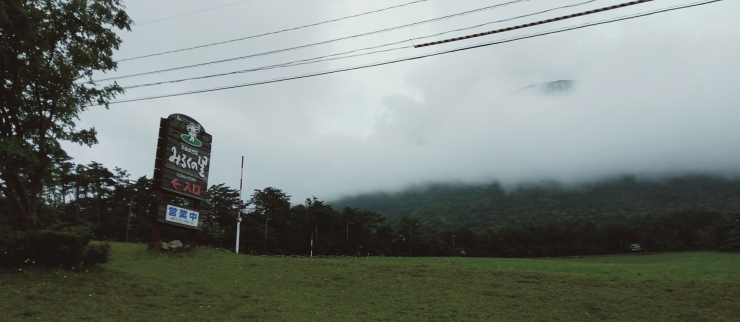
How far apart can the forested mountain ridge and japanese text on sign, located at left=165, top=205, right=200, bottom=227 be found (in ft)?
246

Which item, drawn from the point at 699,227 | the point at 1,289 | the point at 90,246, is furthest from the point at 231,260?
the point at 699,227

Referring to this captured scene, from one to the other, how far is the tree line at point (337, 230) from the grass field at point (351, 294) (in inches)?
1263

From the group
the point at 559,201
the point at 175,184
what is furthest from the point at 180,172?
the point at 559,201

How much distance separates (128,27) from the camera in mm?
16141

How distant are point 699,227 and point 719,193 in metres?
59.3

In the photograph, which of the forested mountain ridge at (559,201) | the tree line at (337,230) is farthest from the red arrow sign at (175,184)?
the forested mountain ridge at (559,201)

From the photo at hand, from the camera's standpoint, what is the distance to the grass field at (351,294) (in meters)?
11.7

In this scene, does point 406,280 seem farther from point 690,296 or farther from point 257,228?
point 257,228

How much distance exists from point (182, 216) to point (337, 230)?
34800 mm

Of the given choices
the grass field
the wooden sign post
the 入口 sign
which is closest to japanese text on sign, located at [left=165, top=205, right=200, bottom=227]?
the wooden sign post

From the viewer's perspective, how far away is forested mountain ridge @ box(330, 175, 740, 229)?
98.8 metres

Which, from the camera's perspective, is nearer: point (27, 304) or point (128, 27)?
point (27, 304)

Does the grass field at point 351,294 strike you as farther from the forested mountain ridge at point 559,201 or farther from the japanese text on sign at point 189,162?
the forested mountain ridge at point 559,201

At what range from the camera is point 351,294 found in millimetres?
14633
